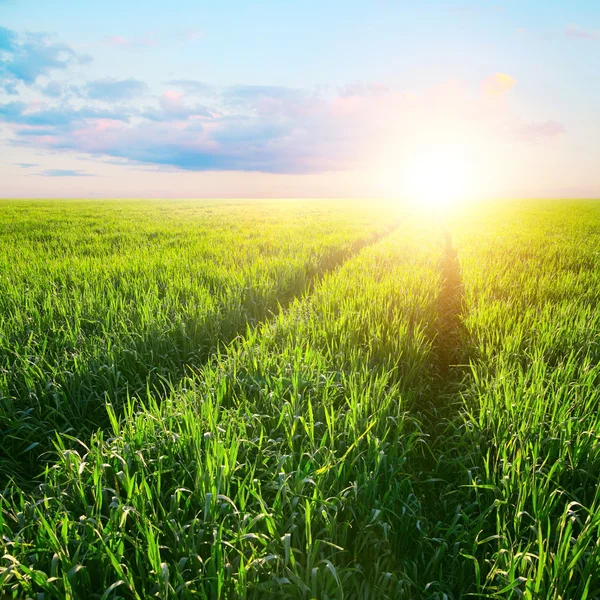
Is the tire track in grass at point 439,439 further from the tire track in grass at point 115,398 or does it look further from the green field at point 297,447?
the tire track in grass at point 115,398

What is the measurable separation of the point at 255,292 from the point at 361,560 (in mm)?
4905

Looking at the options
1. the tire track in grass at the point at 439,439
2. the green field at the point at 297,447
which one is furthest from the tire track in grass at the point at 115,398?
the tire track in grass at the point at 439,439

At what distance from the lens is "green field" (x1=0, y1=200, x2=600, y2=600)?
5.67 feet

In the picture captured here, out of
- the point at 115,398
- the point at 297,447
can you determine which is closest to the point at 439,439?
the point at 297,447

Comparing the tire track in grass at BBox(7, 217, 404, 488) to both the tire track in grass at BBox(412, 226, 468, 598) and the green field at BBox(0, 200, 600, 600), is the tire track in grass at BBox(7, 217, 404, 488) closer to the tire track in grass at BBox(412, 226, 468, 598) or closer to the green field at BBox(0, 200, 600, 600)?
the green field at BBox(0, 200, 600, 600)

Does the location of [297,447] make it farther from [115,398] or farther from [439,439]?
[115,398]

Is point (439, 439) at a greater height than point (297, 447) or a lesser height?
lesser

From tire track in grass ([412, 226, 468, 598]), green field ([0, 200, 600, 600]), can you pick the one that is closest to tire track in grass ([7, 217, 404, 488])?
green field ([0, 200, 600, 600])

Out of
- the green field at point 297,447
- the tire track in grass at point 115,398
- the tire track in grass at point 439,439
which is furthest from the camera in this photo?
the tire track in grass at point 115,398

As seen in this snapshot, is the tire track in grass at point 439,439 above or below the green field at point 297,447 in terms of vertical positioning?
below

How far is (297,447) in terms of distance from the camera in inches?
99.4

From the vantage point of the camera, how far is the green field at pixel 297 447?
1.73m

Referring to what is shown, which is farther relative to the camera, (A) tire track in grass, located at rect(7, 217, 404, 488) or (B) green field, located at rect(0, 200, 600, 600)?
(A) tire track in grass, located at rect(7, 217, 404, 488)

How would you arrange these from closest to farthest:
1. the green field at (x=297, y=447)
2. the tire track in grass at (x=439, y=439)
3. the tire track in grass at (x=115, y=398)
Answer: the green field at (x=297, y=447)
the tire track in grass at (x=439, y=439)
the tire track in grass at (x=115, y=398)
